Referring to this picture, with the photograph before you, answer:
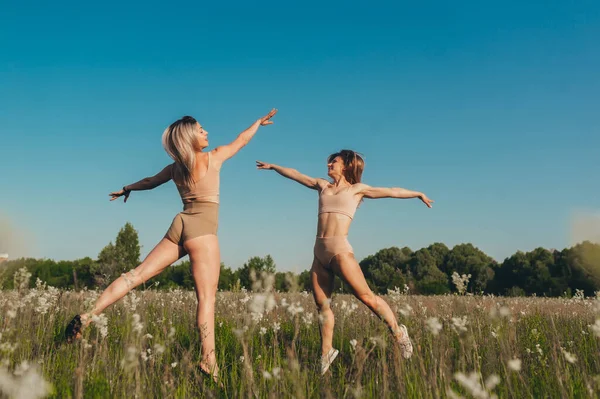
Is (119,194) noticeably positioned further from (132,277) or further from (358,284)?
(358,284)

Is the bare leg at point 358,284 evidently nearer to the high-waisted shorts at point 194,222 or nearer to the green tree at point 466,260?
the high-waisted shorts at point 194,222

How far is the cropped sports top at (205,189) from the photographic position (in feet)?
14.6

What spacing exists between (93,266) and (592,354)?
41827 mm

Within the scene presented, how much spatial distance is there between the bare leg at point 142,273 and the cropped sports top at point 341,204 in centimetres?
162

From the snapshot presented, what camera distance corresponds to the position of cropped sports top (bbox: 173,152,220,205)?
4.45 meters

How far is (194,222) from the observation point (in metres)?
4.36

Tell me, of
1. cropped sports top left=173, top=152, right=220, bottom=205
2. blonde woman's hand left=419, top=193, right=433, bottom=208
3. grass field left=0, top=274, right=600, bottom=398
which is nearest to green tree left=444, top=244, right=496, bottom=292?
grass field left=0, top=274, right=600, bottom=398

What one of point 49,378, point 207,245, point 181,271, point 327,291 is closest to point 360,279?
point 327,291

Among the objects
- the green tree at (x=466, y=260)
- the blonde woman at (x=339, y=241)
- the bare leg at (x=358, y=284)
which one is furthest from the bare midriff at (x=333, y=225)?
the green tree at (x=466, y=260)

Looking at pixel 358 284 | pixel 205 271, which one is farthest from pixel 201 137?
pixel 358 284

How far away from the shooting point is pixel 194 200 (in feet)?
14.6

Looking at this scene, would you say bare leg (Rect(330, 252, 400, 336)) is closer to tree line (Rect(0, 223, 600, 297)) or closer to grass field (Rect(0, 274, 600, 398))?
grass field (Rect(0, 274, 600, 398))

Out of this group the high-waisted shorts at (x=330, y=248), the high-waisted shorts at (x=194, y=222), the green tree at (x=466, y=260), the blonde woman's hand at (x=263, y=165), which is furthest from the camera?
the green tree at (x=466, y=260)

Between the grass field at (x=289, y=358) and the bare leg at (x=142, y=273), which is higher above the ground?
the bare leg at (x=142, y=273)
